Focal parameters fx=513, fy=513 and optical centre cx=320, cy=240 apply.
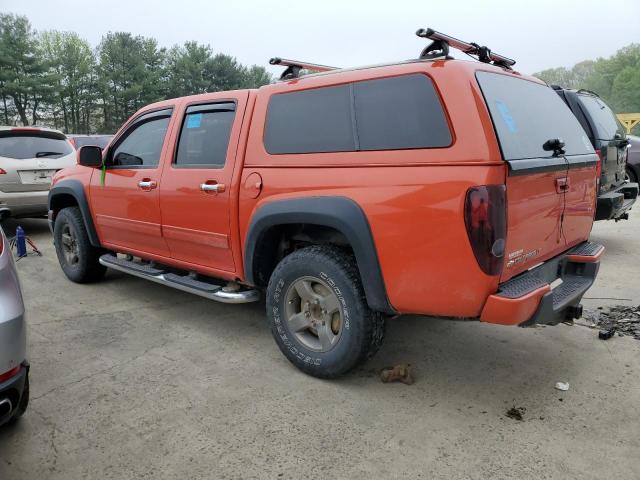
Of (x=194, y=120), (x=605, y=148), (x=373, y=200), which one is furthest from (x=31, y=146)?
(x=605, y=148)

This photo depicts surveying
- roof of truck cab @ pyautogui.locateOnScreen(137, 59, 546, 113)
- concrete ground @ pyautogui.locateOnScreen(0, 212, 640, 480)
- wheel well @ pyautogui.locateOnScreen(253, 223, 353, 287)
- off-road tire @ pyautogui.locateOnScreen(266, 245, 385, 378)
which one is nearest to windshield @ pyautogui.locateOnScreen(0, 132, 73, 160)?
concrete ground @ pyautogui.locateOnScreen(0, 212, 640, 480)

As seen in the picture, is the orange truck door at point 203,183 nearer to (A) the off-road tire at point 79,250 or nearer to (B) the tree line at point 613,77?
(A) the off-road tire at point 79,250

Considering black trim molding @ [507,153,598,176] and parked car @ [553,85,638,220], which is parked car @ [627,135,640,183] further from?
black trim molding @ [507,153,598,176]

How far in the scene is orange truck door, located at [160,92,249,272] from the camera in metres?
3.66

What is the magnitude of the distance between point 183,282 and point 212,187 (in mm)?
870

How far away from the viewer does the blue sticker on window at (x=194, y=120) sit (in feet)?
Answer: 13.1

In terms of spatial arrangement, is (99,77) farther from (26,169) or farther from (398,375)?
(398,375)

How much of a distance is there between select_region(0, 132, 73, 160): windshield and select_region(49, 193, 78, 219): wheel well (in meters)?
2.75

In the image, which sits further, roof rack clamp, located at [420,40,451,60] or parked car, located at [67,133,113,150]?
parked car, located at [67,133,113,150]

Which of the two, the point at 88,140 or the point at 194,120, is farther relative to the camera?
the point at 88,140

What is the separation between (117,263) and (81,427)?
2.20 meters

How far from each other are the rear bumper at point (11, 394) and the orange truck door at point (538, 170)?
2.37 metres

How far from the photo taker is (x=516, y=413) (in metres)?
2.86

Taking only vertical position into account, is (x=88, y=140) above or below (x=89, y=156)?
above
